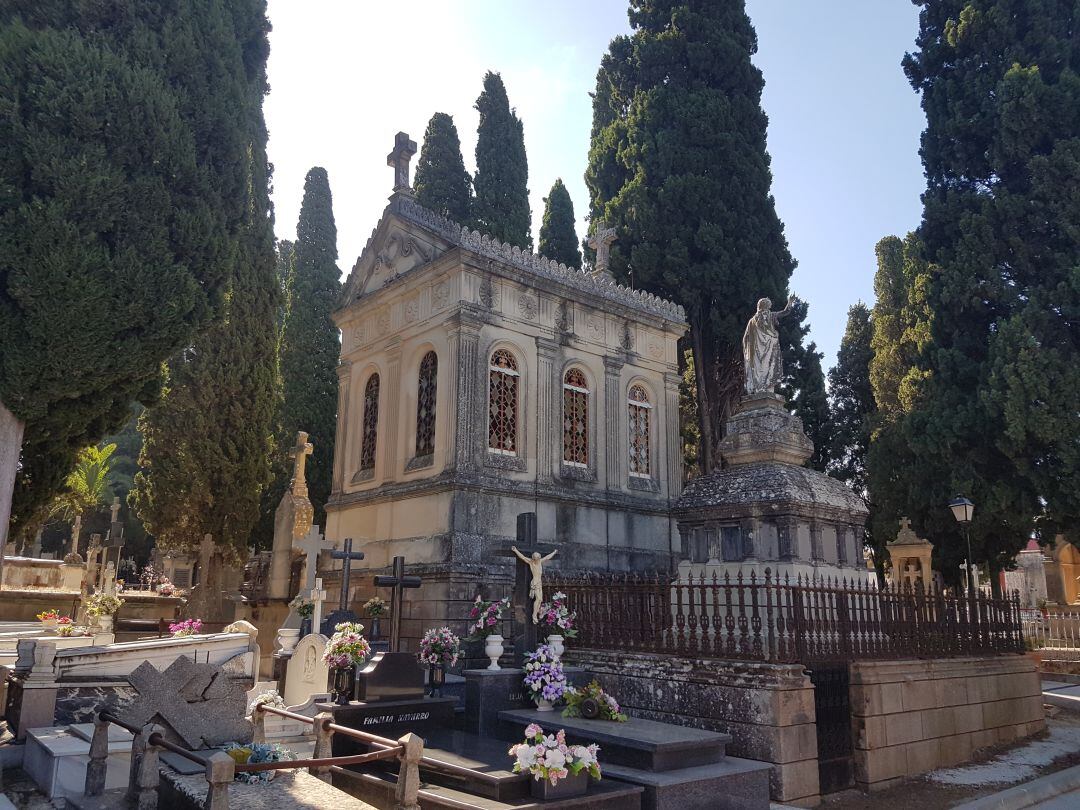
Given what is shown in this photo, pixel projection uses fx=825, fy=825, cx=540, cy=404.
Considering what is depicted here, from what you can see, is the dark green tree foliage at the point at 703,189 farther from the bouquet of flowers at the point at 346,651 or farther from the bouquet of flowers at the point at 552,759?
the bouquet of flowers at the point at 552,759

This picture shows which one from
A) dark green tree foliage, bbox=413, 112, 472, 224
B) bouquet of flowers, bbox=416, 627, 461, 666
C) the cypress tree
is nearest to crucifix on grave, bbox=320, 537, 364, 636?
bouquet of flowers, bbox=416, 627, 461, 666

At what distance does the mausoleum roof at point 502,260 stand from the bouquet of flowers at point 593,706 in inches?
353

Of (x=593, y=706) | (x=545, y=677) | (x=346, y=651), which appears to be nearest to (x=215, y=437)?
(x=346, y=651)

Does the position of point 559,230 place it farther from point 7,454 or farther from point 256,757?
point 256,757

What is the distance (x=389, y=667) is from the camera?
8828 mm

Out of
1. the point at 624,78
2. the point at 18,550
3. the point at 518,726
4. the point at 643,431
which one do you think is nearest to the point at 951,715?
the point at 518,726

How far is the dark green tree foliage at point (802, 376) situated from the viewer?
80.3ft

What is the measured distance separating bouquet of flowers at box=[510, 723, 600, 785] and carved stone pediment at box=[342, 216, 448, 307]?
435 inches

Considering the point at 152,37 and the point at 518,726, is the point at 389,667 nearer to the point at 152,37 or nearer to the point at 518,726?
the point at 518,726

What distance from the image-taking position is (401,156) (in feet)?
60.0

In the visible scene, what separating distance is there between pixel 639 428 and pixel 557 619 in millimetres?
7939

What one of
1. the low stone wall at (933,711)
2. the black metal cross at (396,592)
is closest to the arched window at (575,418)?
the black metal cross at (396,592)

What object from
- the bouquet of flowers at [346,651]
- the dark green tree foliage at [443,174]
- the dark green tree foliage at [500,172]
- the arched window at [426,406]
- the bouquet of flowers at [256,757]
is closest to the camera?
the bouquet of flowers at [256,757]

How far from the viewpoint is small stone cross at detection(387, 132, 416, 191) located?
59.9ft
